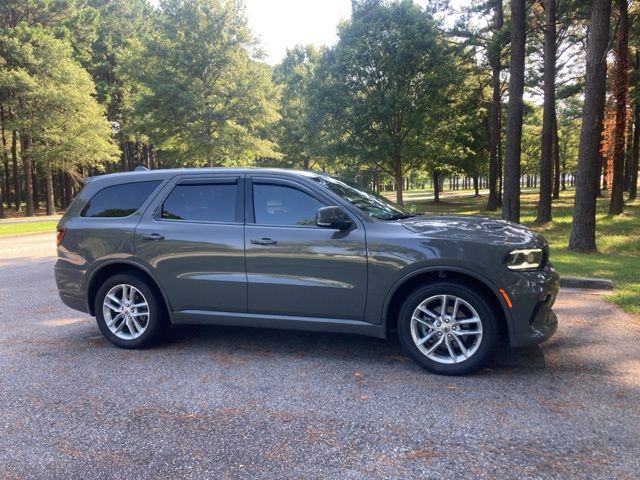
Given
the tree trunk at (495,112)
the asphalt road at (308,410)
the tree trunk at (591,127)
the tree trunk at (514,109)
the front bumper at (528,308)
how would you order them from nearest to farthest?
the asphalt road at (308,410)
the front bumper at (528,308)
the tree trunk at (591,127)
the tree trunk at (514,109)
the tree trunk at (495,112)

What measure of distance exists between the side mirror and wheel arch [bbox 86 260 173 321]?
1.83 m

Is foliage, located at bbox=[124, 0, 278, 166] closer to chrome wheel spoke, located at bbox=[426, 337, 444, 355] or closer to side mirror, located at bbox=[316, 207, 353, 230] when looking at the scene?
side mirror, located at bbox=[316, 207, 353, 230]

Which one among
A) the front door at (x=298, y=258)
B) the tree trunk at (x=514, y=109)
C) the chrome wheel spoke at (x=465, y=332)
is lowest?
the chrome wheel spoke at (x=465, y=332)

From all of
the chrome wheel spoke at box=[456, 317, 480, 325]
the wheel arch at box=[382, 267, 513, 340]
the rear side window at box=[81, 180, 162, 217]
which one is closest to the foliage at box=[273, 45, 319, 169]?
the rear side window at box=[81, 180, 162, 217]

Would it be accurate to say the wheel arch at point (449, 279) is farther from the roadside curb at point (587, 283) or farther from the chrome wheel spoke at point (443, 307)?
the roadside curb at point (587, 283)

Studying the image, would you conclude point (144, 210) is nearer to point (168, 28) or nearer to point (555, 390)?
point (555, 390)

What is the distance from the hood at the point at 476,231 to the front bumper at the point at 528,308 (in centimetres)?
30

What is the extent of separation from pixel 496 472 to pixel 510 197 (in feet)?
40.6

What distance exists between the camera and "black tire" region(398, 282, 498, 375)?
3.91 meters

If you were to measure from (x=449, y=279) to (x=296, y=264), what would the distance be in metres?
1.36

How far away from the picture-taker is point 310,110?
906 inches

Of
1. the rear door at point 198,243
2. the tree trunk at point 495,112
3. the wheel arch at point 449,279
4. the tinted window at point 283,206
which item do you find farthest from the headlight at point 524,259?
the tree trunk at point 495,112

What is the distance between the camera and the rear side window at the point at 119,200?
5.01 metres

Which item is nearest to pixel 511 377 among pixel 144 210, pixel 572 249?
pixel 144 210
